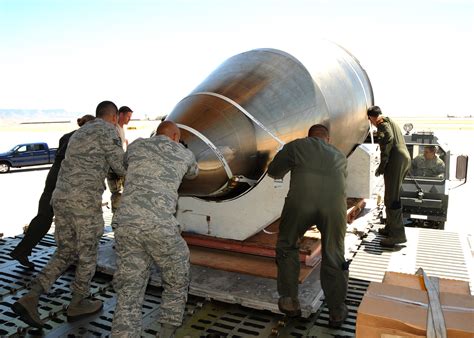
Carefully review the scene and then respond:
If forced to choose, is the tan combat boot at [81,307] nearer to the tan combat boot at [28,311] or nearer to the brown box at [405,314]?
the tan combat boot at [28,311]

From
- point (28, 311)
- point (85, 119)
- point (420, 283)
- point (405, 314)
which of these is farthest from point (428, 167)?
point (28, 311)

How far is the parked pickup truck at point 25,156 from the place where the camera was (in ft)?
57.7

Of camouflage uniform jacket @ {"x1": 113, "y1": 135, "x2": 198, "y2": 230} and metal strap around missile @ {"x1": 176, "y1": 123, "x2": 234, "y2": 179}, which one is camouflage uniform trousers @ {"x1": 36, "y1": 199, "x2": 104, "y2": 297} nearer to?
camouflage uniform jacket @ {"x1": 113, "y1": 135, "x2": 198, "y2": 230}

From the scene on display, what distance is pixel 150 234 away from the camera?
311 centimetres

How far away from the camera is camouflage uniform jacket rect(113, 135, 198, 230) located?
3.12m

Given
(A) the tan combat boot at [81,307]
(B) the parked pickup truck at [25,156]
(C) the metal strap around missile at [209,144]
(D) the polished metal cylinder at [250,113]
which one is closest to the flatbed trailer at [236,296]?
(A) the tan combat boot at [81,307]

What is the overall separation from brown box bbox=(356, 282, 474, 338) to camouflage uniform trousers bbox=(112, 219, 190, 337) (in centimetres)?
132

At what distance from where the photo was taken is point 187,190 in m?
3.96

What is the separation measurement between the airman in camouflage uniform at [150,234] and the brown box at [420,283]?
4.67 ft

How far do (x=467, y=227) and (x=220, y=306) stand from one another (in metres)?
6.55

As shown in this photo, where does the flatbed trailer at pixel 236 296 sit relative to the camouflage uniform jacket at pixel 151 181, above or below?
below

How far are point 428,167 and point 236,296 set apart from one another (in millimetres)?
5080

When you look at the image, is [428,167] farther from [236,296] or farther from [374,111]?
[236,296]

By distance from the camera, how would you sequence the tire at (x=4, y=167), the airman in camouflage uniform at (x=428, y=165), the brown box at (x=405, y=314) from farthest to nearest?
the tire at (x=4, y=167) → the airman in camouflage uniform at (x=428, y=165) → the brown box at (x=405, y=314)
